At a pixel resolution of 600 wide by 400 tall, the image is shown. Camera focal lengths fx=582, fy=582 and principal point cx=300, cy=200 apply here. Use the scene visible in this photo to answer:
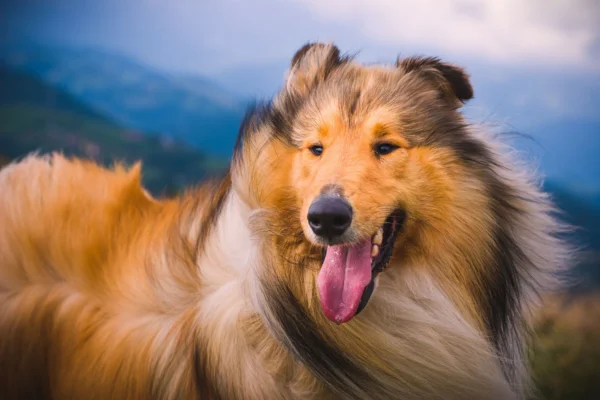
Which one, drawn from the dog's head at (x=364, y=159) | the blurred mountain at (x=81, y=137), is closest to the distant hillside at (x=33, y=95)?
the blurred mountain at (x=81, y=137)

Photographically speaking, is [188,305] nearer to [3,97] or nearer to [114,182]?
[114,182]

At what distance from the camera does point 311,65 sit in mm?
2979

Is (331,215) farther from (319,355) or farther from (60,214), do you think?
(60,214)

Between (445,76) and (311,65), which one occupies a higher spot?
(445,76)

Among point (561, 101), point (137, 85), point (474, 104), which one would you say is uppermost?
point (561, 101)

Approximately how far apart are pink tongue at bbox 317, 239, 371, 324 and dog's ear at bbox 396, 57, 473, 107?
924 millimetres

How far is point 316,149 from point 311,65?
20.1 inches

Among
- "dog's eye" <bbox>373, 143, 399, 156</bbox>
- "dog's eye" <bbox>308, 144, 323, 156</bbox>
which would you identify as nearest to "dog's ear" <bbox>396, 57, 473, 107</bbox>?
"dog's eye" <bbox>373, 143, 399, 156</bbox>

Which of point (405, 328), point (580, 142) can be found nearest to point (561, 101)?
point (580, 142)

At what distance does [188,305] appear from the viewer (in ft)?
9.43

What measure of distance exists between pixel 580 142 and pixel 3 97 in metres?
4.11

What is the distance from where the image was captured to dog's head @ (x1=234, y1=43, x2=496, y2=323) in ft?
7.99

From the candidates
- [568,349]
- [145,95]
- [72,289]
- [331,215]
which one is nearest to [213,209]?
[72,289]

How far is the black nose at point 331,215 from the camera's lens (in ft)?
7.68
